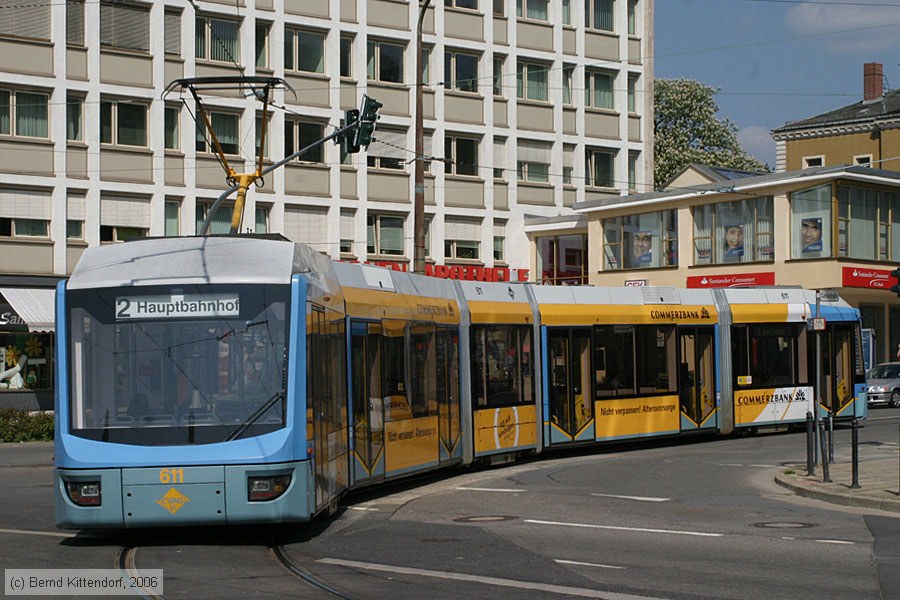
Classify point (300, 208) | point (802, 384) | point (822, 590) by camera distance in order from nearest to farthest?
point (822, 590) < point (802, 384) < point (300, 208)

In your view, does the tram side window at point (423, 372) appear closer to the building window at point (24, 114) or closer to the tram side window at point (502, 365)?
the tram side window at point (502, 365)

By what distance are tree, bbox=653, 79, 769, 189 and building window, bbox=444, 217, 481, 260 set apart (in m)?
27.9

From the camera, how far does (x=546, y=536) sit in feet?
44.8

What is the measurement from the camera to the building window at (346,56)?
5041 centimetres

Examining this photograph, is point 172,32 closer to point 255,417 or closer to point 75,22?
point 75,22

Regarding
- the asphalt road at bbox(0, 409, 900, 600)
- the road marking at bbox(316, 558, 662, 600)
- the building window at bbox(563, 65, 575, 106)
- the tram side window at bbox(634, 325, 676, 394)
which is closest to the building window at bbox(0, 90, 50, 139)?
the building window at bbox(563, 65, 575, 106)

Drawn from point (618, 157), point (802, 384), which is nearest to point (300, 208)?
point (618, 157)

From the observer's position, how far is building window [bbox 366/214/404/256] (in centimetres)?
5106

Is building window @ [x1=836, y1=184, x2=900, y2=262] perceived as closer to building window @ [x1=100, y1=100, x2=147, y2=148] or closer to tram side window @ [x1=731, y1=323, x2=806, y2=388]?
tram side window @ [x1=731, y1=323, x2=806, y2=388]

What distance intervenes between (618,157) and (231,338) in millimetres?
46651

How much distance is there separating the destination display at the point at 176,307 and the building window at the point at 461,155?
39.5m

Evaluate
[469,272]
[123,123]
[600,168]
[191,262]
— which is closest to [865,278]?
[600,168]

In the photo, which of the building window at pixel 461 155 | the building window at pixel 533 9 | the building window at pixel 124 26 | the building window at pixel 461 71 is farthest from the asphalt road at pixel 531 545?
the building window at pixel 533 9

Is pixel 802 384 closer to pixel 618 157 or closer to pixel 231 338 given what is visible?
pixel 231 338
